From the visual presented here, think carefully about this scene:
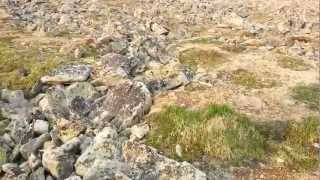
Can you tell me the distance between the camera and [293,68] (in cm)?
2294

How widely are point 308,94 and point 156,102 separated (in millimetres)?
5753

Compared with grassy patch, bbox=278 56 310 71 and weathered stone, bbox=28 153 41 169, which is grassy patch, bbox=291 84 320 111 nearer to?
grassy patch, bbox=278 56 310 71

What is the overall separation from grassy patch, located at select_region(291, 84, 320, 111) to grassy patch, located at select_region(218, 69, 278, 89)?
101 cm

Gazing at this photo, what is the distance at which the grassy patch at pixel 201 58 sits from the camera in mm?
23577

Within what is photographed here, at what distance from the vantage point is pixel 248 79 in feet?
69.4

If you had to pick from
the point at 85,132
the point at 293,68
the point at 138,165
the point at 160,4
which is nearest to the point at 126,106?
the point at 85,132

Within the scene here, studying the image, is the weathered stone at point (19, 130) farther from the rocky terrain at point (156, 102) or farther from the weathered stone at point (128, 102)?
the weathered stone at point (128, 102)

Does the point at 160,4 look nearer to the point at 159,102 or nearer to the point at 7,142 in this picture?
the point at 159,102

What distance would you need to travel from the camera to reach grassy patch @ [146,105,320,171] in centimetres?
1573

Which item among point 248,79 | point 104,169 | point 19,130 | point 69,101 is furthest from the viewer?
point 248,79

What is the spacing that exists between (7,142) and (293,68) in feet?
40.6

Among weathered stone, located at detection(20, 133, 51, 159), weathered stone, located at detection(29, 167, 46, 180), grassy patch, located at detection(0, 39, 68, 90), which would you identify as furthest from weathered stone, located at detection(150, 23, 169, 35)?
weathered stone, located at detection(29, 167, 46, 180)

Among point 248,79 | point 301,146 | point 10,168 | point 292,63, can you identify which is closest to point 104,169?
point 10,168

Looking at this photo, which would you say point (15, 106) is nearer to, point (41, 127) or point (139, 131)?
point (41, 127)
